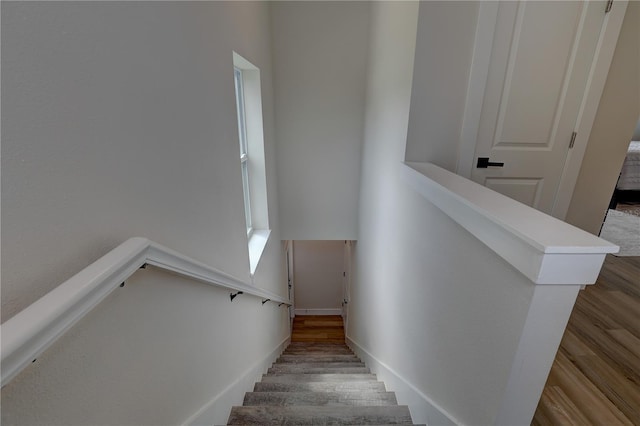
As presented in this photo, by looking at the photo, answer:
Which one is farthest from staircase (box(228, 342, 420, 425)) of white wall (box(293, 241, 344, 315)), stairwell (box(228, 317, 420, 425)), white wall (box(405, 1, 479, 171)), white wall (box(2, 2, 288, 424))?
white wall (box(293, 241, 344, 315))

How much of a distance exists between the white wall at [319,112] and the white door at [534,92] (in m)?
1.69

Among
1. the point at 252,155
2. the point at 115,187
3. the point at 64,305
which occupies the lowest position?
the point at 252,155

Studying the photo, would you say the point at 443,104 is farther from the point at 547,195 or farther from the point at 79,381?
the point at 79,381

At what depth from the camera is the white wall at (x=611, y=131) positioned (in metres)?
1.92

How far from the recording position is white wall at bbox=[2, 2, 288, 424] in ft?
1.75

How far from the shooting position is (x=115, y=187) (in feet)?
2.51

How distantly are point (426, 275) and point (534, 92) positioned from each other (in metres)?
1.41

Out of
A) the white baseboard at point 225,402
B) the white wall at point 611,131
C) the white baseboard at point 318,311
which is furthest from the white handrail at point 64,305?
the white baseboard at point 318,311

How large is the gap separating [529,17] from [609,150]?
3.60ft

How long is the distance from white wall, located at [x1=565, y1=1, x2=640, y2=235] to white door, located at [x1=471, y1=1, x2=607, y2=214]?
191 mm

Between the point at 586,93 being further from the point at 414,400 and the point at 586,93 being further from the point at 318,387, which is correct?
the point at 318,387

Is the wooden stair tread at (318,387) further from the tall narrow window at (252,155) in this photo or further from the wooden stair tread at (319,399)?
the tall narrow window at (252,155)

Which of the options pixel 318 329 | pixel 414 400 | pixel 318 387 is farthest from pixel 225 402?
pixel 318 329

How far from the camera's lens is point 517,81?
6.25 ft
